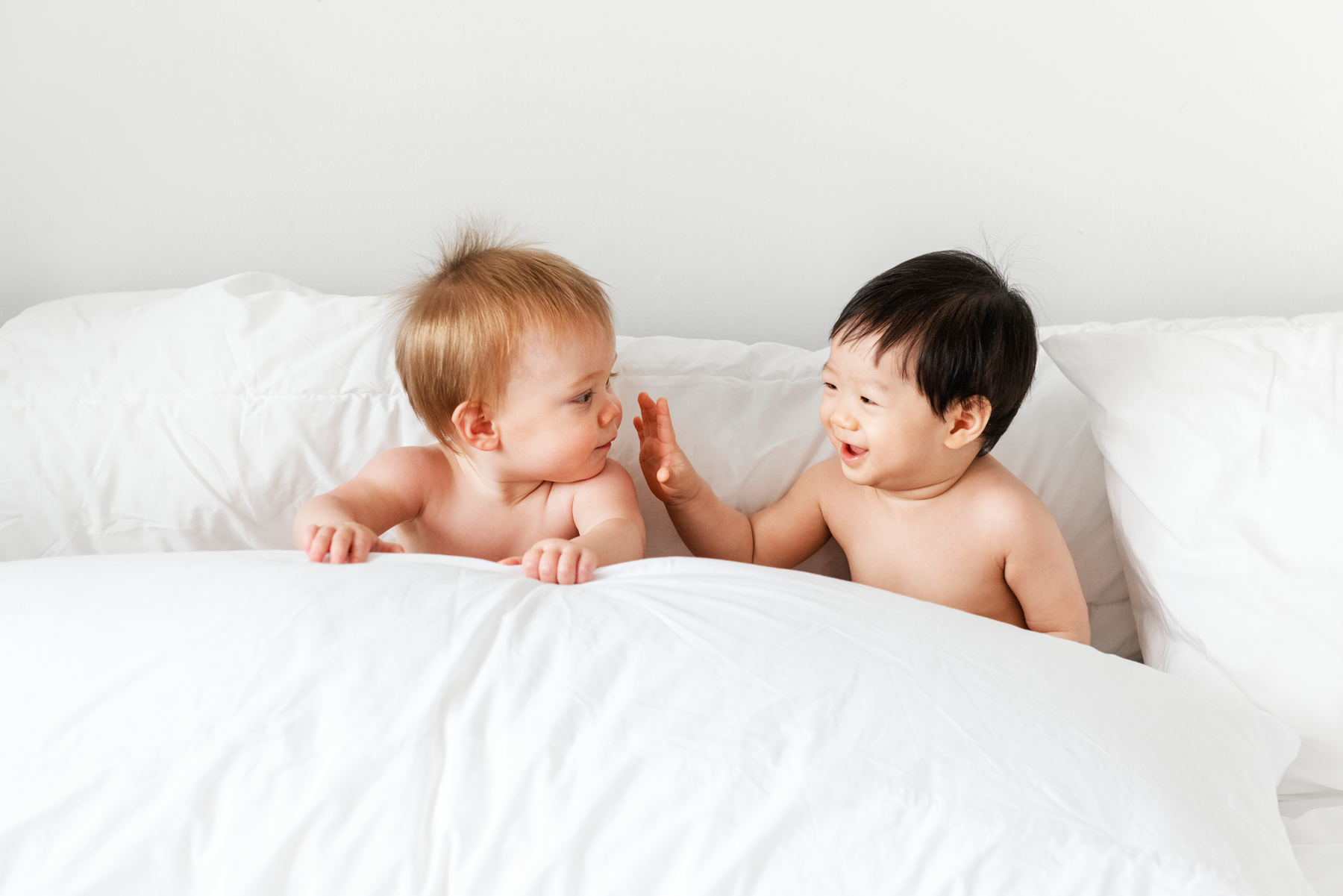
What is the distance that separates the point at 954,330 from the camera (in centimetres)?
82

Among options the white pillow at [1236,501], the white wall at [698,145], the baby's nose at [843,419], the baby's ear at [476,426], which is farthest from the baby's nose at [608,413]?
the white pillow at [1236,501]

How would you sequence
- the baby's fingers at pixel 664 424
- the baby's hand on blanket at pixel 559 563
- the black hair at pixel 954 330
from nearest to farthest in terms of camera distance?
1. the baby's hand on blanket at pixel 559 563
2. the black hair at pixel 954 330
3. the baby's fingers at pixel 664 424

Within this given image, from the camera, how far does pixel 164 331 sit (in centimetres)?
93

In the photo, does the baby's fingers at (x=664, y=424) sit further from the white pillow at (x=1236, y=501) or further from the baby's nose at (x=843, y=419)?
the white pillow at (x=1236, y=501)

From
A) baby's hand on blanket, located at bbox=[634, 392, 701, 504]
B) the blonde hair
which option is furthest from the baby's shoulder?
the blonde hair

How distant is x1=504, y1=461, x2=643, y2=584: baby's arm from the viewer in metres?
0.70

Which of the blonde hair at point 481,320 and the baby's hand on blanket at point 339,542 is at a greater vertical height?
the blonde hair at point 481,320

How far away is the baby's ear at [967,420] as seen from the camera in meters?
0.84

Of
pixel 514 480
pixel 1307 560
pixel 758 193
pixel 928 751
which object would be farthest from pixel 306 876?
pixel 758 193

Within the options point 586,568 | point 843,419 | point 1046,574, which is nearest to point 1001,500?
point 1046,574

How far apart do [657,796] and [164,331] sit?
74cm

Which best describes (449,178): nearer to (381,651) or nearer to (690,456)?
(690,456)

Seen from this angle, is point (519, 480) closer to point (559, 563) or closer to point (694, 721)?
point (559, 563)

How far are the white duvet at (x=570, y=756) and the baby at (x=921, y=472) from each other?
0.29m
